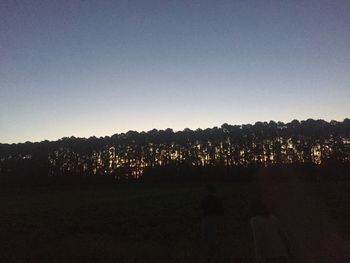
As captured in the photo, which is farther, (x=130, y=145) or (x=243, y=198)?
(x=130, y=145)

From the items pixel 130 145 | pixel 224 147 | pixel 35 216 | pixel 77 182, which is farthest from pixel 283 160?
pixel 35 216

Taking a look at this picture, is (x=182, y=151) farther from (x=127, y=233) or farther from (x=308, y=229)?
(x=308, y=229)

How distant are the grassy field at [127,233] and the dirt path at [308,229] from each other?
5.44ft

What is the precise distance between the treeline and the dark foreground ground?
33689 mm

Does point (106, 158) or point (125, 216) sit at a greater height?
point (106, 158)

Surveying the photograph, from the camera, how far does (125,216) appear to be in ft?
91.2

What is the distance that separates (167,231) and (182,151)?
5749cm

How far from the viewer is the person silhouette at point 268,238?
758 cm

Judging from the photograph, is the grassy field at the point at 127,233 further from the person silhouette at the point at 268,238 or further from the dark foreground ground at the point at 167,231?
the person silhouette at the point at 268,238

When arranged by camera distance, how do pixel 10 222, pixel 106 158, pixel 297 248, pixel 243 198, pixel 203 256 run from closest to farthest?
pixel 203 256, pixel 297 248, pixel 10 222, pixel 243 198, pixel 106 158

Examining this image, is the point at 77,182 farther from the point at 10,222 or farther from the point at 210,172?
the point at 10,222

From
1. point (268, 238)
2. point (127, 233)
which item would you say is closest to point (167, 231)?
point (127, 233)

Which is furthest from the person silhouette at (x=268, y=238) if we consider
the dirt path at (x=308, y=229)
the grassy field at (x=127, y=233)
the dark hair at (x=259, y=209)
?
the grassy field at (x=127, y=233)

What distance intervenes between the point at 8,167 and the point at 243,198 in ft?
181
